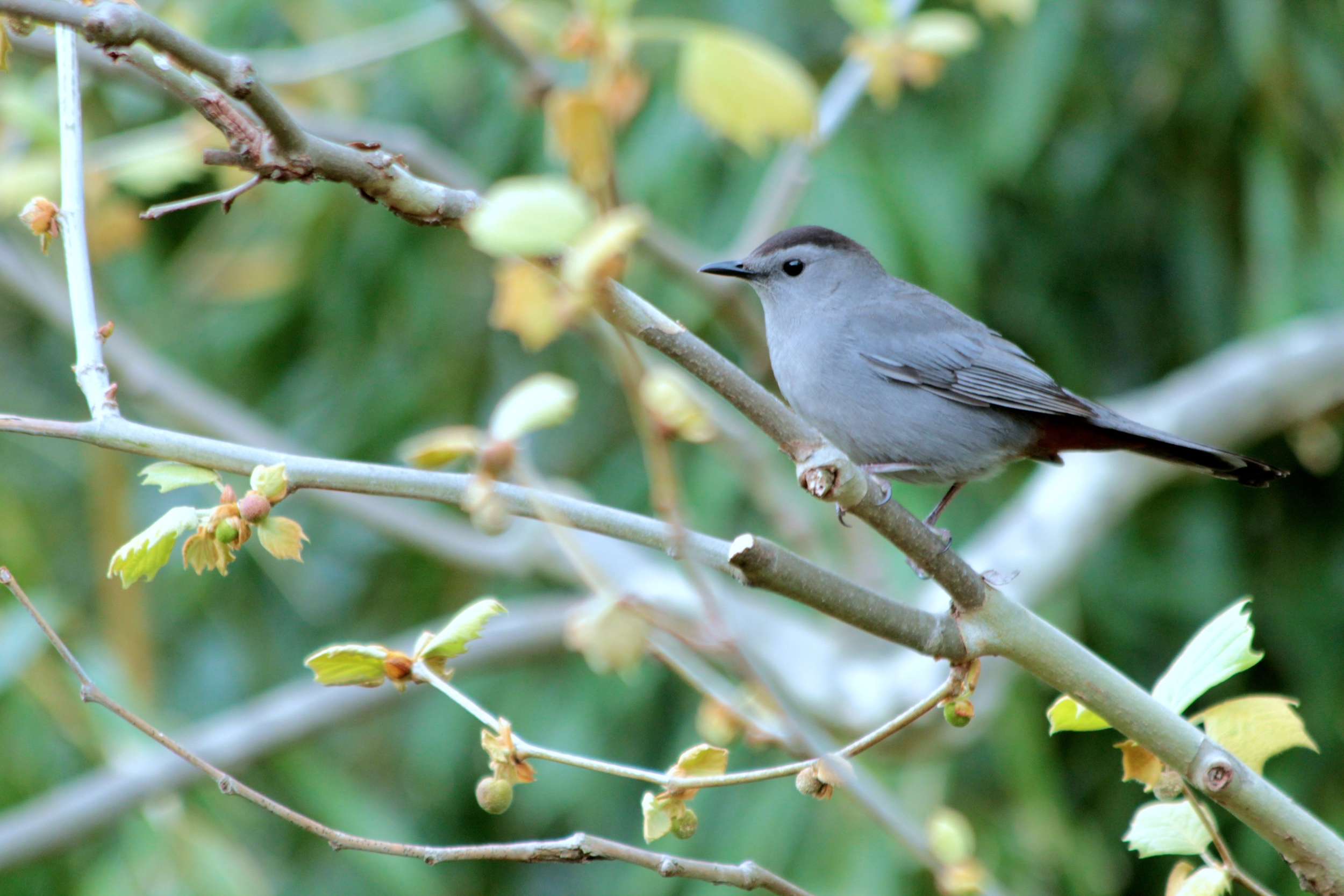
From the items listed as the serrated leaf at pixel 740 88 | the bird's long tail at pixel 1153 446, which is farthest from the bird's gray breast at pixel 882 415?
the serrated leaf at pixel 740 88

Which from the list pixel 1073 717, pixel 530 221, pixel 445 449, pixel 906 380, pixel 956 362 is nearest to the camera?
pixel 530 221

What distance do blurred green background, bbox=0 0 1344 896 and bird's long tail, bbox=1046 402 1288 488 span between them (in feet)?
4.00

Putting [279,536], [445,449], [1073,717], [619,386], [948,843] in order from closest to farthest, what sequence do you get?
[445,449]
[279,536]
[1073,717]
[948,843]
[619,386]

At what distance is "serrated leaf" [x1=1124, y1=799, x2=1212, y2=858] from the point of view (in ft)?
4.54

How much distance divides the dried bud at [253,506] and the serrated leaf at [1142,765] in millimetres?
1026

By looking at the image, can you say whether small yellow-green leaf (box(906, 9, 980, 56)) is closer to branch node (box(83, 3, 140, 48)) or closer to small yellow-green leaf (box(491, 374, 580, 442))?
small yellow-green leaf (box(491, 374, 580, 442))

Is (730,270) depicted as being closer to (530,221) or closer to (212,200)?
(212,200)

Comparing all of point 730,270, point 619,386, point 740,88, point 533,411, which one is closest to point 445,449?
point 533,411

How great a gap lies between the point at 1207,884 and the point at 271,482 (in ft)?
3.57

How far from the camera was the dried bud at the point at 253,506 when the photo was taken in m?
1.26

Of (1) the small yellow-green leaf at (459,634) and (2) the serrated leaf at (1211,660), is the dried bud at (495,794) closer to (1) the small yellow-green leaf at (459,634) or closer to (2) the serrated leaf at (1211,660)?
(1) the small yellow-green leaf at (459,634)

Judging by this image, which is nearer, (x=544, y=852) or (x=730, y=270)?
(x=544, y=852)

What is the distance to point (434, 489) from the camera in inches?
51.5

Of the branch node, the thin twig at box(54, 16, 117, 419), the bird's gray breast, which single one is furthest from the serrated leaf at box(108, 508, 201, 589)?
the bird's gray breast
